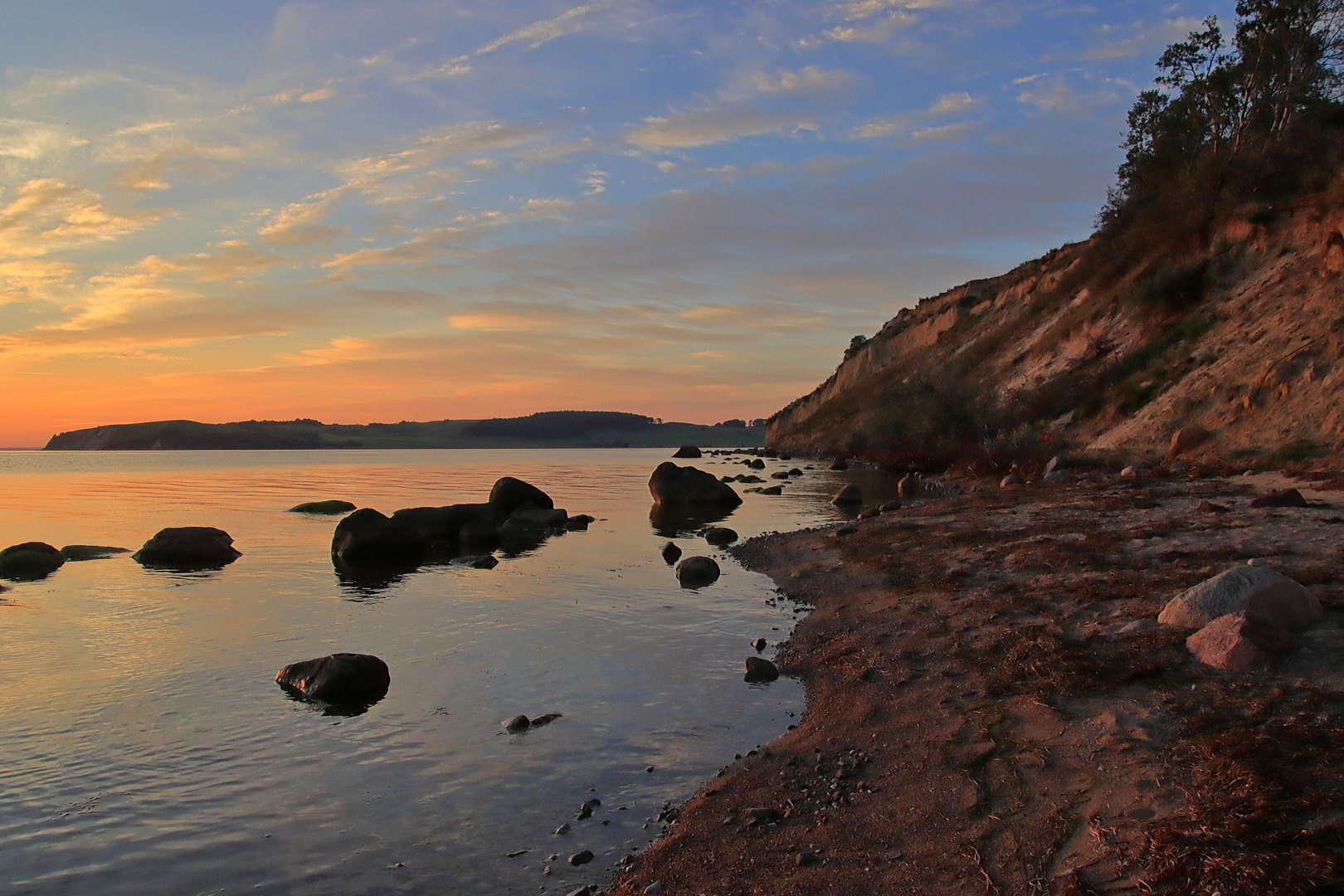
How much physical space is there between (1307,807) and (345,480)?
65.3 meters

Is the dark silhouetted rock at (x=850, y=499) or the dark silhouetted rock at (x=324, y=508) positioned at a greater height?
the dark silhouetted rock at (x=850, y=499)

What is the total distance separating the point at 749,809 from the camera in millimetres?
6398

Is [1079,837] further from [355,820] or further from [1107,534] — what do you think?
[1107,534]

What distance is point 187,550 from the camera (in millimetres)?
21938

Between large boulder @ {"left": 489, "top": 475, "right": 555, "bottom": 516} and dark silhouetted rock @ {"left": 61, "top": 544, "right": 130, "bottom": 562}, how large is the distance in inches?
459

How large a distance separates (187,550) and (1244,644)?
2354 cm

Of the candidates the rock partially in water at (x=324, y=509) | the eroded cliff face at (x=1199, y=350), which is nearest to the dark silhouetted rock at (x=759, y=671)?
the eroded cliff face at (x=1199, y=350)

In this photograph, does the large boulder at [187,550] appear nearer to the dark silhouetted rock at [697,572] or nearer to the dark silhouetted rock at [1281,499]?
the dark silhouetted rock at [697,572]

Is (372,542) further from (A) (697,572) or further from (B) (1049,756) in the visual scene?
(B) (1049,756)

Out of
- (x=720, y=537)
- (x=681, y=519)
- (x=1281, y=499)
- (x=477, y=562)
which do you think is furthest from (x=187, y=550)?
(x=1281, y=499)

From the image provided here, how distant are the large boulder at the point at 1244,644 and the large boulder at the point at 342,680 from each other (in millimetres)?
9011

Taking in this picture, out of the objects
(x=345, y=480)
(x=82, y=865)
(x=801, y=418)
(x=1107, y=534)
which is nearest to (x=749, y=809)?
(x=82, y=865)

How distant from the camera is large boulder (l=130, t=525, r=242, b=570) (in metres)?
21.8

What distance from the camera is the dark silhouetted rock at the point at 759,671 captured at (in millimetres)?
10250
